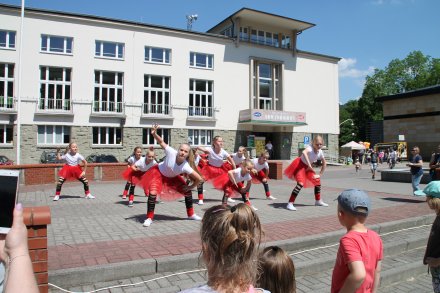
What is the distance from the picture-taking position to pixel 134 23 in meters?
33.5

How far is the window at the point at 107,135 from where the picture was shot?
32656 mm

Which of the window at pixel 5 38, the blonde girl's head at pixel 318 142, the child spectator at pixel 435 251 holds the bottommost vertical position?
the child spectator at pixel 435 251

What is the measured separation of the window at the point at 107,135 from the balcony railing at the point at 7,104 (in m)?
6.42

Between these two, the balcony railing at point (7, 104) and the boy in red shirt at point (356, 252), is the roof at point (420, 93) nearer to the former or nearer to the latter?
the balcony railing at point (7, 104)

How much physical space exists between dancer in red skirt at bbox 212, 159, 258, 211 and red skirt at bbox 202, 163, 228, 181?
0.70 m

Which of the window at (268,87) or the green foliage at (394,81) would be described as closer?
the window at (268,87)

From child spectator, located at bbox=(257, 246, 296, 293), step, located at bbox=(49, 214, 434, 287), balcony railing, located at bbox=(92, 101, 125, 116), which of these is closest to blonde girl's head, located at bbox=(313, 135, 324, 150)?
step, located at bbox=(49, 214, 434, 287)

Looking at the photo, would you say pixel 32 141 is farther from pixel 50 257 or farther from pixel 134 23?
pixel 50 257

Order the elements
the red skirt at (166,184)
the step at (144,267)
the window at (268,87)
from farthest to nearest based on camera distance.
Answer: the window at (268,87)
the red skirt at (166,184)
the step at (144,267)

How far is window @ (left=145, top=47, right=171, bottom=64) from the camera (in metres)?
34.6

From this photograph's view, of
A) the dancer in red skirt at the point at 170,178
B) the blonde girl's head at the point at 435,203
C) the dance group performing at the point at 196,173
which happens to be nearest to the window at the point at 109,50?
the dance group performing at the point at 196,173

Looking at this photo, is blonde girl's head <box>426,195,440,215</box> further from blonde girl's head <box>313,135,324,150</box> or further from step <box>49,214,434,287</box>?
blonde girl's head <box>313,135,324,150</box>

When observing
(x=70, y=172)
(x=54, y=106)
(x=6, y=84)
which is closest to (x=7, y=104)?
(x=6, y=84)

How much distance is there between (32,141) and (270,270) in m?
31.3
